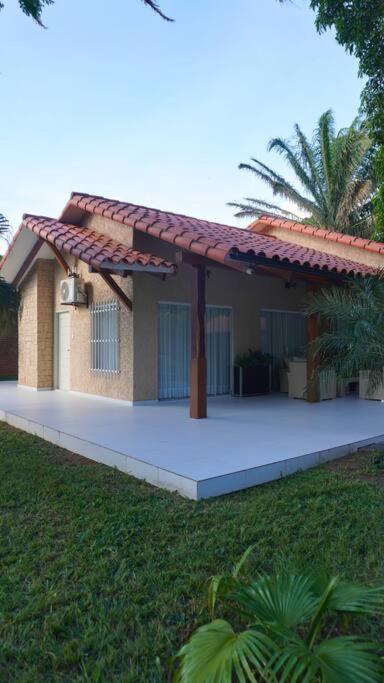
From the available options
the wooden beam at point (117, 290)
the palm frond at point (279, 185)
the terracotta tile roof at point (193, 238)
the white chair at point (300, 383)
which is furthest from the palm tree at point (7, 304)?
the palm frond at point (279, 185)

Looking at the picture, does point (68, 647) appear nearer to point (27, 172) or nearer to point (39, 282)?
point (39, 282)

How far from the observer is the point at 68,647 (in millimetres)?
2793

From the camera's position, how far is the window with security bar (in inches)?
461

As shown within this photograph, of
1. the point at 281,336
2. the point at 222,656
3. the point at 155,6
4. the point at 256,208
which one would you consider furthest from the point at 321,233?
the point at 222,656

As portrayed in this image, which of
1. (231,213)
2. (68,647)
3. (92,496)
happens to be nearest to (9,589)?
(68,647)

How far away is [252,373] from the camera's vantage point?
13023 millimetres

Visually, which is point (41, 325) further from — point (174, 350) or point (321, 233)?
point (321, 233)

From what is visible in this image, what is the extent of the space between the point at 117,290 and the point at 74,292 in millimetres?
2367

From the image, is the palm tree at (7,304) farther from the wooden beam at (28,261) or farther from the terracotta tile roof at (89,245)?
the wooden beam at (28,261)

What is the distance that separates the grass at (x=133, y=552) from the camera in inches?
110

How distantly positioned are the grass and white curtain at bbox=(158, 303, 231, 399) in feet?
18.1

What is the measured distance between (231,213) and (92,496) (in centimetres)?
2568

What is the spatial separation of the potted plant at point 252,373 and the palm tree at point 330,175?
44.1 feet

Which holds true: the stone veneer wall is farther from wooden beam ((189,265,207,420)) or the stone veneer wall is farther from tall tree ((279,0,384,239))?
tall tree ((279,0,384,239))
